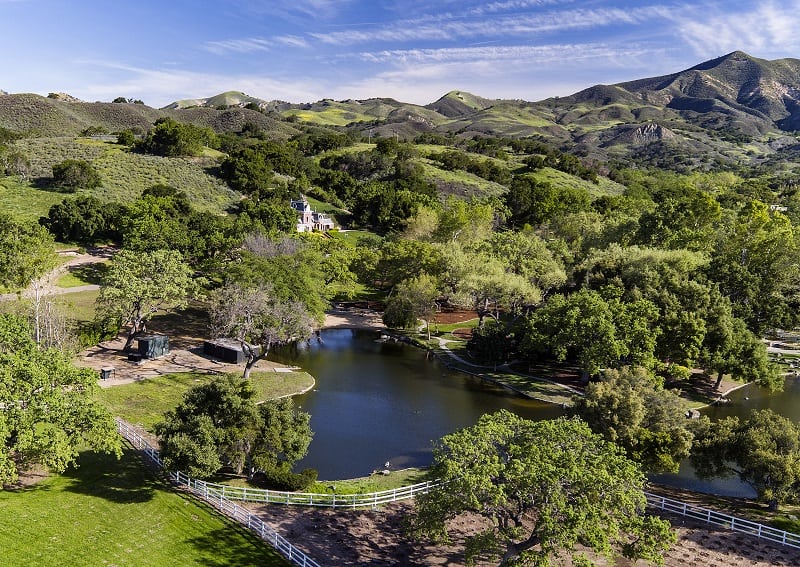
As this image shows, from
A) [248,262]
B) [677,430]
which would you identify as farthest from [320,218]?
[677,430]

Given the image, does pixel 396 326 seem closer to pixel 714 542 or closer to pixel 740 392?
pixel 740 392

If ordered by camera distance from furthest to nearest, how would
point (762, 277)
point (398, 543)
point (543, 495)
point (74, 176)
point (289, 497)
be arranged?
point (74, 176) < point (762, 277) < point (289, 497) < point (398, 543) < point (543, 495)

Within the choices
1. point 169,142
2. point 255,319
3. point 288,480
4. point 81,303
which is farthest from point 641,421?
point 169,142

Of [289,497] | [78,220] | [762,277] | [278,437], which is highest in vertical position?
[78,220]

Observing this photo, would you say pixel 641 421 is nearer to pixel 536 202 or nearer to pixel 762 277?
pixel 762 277

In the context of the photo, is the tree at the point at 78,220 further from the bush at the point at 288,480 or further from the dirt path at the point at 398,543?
the dirt path at the point at 398,543

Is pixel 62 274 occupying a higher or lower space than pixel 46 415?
higher

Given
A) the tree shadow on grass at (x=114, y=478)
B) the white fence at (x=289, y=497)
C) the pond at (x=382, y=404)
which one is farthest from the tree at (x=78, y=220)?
the white fence at (x=289, y=497)
